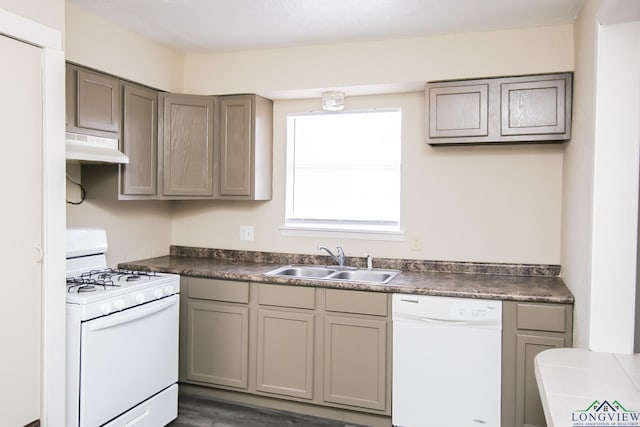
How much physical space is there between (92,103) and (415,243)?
7.33ft

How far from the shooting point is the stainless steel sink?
3.20 meters

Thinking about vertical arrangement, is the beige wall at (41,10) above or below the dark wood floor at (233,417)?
above

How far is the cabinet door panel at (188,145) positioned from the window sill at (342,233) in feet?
2.16

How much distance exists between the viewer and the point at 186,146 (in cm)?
338

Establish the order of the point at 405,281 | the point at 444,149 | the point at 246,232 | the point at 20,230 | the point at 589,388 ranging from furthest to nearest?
the point at 246,232
the point at 444,149
the point at 405,281
the point at 20,230
the point at 589,388

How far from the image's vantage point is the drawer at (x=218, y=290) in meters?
3.07

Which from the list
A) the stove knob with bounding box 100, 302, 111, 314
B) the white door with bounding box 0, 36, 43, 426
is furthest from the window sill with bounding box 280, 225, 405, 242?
the white door with bounding box 0, 36, 43, 426

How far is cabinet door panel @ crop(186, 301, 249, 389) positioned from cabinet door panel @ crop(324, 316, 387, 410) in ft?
1.88

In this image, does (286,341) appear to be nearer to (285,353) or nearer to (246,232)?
(285,353)

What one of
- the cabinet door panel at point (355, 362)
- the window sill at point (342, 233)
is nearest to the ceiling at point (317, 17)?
the window sill at point (342, 233)

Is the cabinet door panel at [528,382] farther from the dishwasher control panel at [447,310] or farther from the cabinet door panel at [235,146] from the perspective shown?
the cabinet door panel at [235,146]

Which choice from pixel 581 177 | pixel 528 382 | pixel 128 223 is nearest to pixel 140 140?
pixel 128 223

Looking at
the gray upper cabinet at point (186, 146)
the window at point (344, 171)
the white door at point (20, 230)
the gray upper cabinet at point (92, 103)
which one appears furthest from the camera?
the window at point (344, 171)

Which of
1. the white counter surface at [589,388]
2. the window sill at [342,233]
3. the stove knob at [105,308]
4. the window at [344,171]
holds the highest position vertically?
the window at [344,171]
